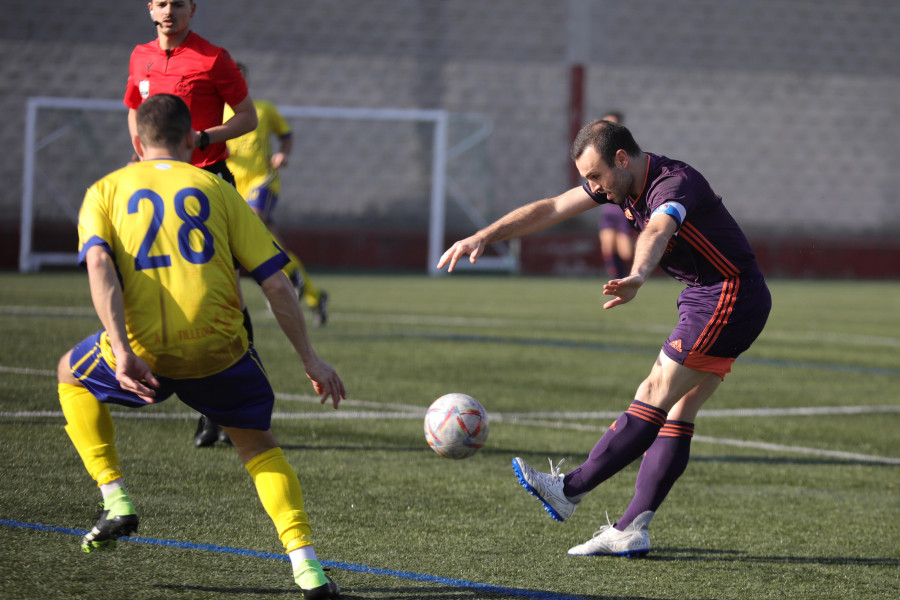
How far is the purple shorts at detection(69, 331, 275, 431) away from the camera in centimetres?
361

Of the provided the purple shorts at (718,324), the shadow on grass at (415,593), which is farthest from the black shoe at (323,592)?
the purple shorts at (718,324)

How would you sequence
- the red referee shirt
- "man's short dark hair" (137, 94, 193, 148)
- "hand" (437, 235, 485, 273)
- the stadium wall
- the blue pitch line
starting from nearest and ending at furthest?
"man's short dark hair" (137, 94, 193, 148), the blue pitch line, "hand" (437, 235, 485, 273), the red referee shirt, the stadium wall

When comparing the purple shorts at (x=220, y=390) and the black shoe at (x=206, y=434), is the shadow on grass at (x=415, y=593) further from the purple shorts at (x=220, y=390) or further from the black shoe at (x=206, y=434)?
the black shoe at (x=206, y=434)

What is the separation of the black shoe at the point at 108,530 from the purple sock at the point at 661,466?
6.22ft

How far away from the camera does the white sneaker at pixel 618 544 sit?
433cm

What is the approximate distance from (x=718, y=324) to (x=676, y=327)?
0.53 ft

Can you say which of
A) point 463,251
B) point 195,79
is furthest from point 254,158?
point 463,251

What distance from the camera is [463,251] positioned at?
173 inches

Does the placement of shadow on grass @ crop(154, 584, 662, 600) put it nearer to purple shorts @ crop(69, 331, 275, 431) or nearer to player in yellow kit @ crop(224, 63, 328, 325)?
purple shorts @ crop(69, 331, 275, 431)

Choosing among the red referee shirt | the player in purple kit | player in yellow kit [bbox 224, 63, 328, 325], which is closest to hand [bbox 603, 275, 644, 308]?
the player in purple kit

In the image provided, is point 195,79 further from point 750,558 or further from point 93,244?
point 750,558

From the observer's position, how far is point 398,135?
24.9 meters

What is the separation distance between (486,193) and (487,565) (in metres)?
21.4

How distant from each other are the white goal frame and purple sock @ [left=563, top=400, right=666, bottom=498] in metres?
17.3
